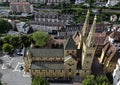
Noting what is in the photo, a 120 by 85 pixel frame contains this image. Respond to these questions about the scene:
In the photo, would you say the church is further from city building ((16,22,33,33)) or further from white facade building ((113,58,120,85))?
city building ((16,22,33,33))

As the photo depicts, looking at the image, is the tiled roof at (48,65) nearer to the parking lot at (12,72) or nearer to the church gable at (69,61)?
the church gable at (69,61)

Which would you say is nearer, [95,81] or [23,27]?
[95,81]

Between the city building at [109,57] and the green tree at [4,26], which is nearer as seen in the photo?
the city building at [109,57]

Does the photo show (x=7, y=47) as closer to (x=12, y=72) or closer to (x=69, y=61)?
(x=12, y=72)

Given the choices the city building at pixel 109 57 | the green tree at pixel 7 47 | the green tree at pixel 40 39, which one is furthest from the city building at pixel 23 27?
the city building at pixel 109 57

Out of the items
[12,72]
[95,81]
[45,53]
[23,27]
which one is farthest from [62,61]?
[23,27]

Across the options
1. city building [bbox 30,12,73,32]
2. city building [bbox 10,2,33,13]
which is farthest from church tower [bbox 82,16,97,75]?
city building [bbox 10,2,33,13]
